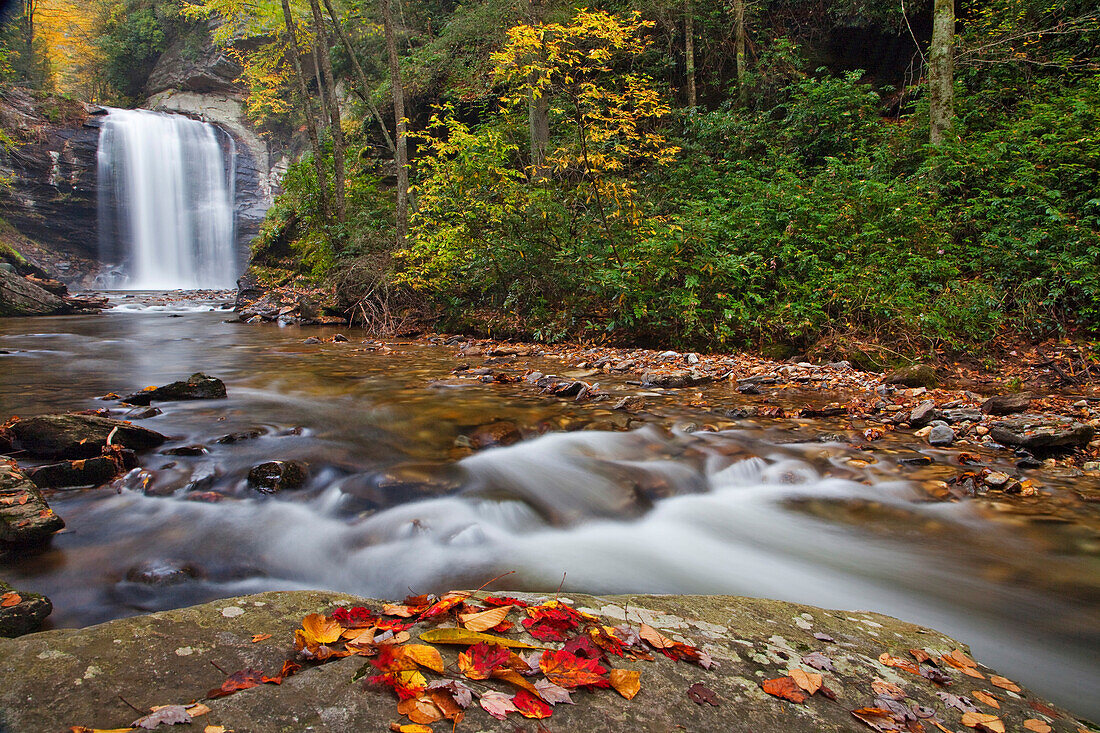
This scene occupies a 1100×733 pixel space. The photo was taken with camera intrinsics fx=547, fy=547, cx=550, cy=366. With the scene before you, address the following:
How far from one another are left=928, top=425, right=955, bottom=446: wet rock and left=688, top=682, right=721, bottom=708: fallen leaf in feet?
13.0

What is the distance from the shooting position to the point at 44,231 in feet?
90.9

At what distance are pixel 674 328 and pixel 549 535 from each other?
5771mm

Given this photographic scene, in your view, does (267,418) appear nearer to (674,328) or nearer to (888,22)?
(674,328)

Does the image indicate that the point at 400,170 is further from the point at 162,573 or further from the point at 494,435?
the point at 162,573

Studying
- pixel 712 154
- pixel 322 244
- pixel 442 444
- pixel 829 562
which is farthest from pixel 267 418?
pixel 322 244

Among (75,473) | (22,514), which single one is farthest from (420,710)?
(75,473)

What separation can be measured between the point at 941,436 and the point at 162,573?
5415 millimetres

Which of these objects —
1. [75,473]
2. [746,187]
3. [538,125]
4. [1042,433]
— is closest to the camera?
[75,473]

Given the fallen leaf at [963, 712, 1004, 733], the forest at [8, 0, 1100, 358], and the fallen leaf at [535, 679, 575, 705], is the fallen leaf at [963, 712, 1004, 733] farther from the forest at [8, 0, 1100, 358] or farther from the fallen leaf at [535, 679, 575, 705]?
the forest at [8, 0, 1100, 358]

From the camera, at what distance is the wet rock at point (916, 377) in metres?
5.82

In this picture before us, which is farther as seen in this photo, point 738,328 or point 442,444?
point 738,328

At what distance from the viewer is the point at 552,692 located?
53.6 inches

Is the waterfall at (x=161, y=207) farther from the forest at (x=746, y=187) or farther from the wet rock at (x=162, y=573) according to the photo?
the wet rock at (x=162, y=573)

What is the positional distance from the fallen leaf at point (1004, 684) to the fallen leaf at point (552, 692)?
144 centimetres
